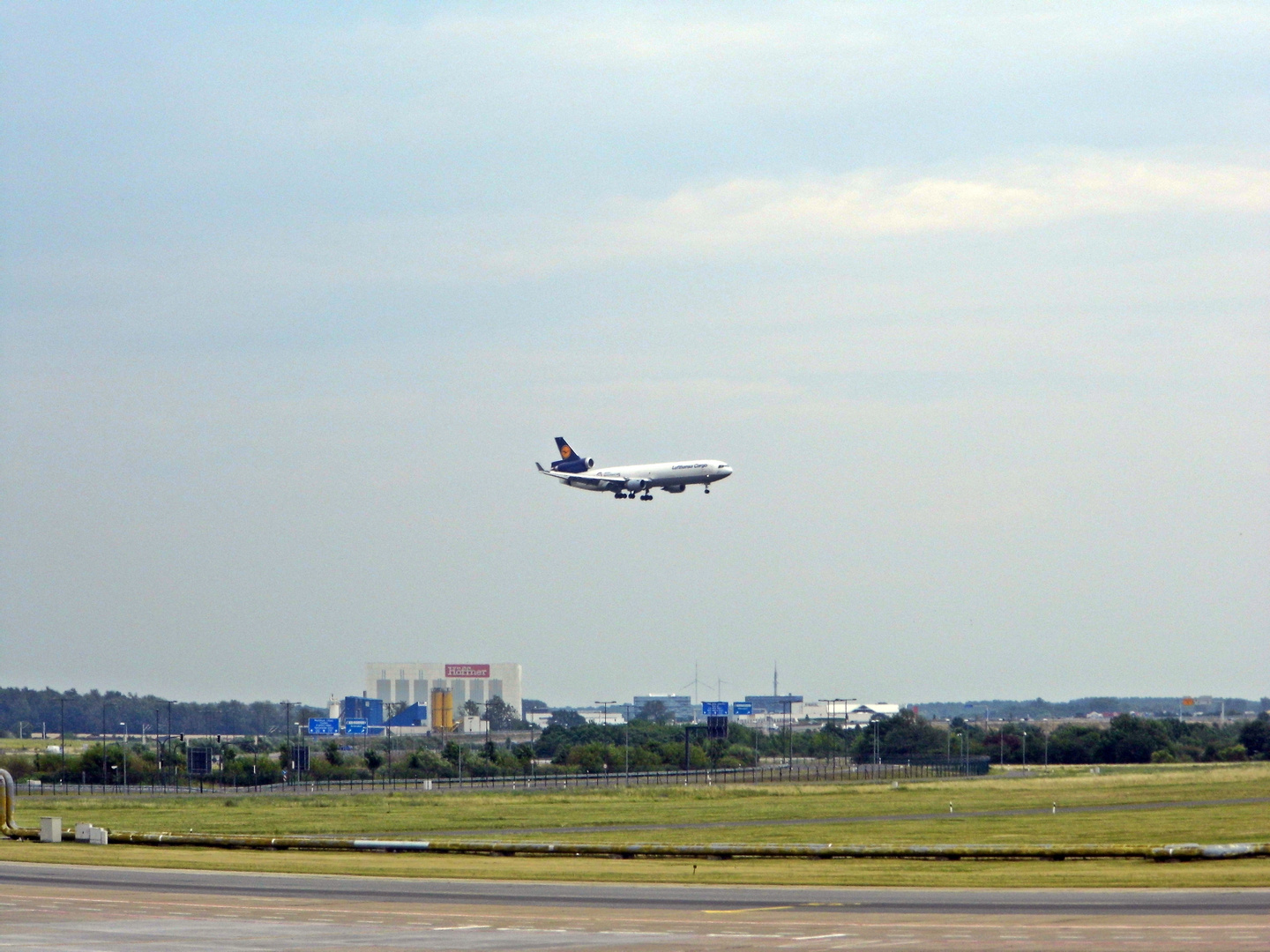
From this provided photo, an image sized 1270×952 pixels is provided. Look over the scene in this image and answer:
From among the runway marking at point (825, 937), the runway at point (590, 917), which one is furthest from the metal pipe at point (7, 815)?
the runway marking at point (825, 937)

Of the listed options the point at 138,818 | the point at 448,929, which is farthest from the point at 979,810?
the point at 448,929

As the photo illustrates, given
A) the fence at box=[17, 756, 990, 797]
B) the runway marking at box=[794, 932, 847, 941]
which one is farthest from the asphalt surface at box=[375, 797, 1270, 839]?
the fence at box=[17, 756, 990, 797]

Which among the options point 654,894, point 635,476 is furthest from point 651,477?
point 654,894

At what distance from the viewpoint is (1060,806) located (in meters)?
104

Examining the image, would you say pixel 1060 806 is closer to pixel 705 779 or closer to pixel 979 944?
pixel 705 779

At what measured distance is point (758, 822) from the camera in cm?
8994

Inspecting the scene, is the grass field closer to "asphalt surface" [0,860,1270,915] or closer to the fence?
"asphalt surface" [0,860,1270,915]

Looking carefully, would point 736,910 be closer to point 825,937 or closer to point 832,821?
point 825,937

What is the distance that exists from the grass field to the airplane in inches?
1046

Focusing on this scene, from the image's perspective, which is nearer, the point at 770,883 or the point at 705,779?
the point at 770,883

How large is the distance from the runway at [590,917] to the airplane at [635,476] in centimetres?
9562

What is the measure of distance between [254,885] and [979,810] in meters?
63.8

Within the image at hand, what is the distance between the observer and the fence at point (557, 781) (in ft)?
468

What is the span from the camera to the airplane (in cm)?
14125
